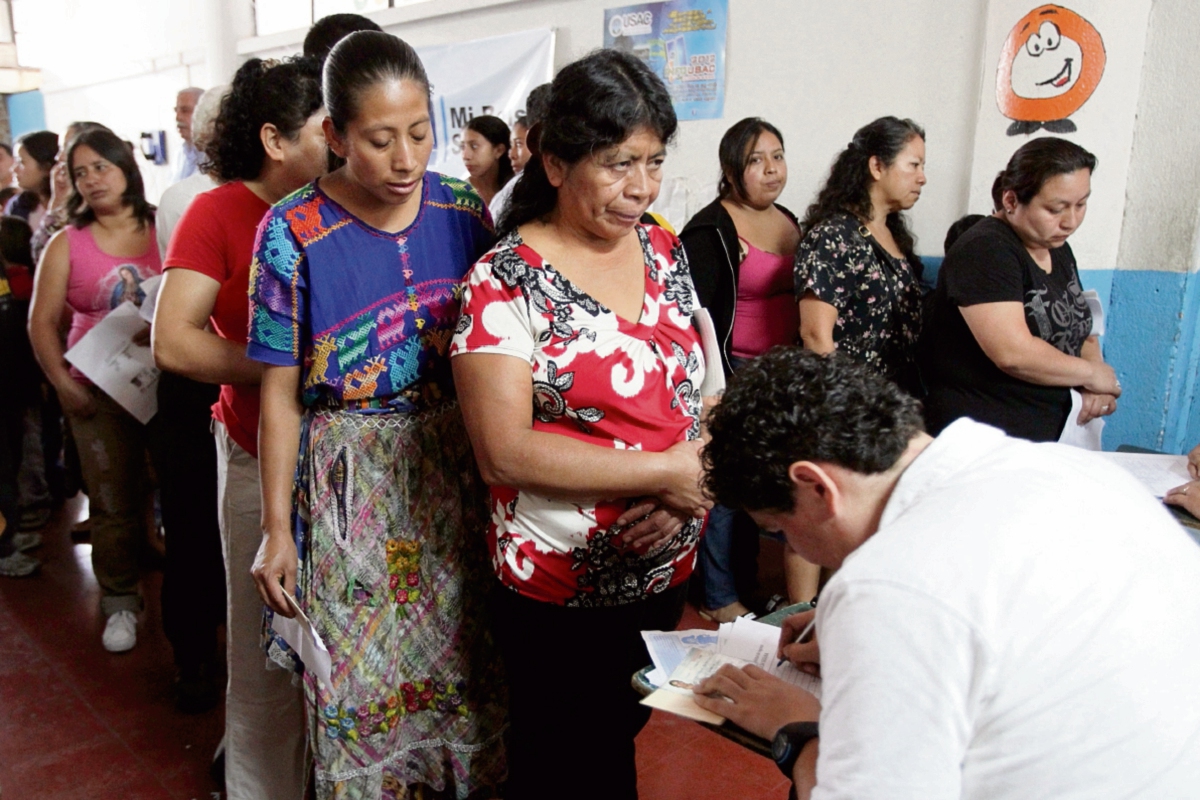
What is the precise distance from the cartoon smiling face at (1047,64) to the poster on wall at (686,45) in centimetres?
131

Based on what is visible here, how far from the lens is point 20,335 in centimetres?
354

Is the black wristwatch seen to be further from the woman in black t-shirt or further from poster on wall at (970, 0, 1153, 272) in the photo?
poster on wall at (970, 0, 1153, 272)

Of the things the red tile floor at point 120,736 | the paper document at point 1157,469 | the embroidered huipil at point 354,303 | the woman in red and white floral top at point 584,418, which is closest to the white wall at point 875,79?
the paper document at point 1157,469

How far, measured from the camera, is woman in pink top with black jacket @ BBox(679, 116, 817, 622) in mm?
2838

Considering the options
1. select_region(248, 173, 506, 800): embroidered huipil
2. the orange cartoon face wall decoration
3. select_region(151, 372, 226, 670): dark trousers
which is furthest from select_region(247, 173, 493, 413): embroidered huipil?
the orange cartoon face wall decoration

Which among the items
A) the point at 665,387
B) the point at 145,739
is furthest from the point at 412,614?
the point at 145,739

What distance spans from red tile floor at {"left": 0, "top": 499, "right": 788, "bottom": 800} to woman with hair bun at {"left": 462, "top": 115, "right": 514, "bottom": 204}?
2006mm

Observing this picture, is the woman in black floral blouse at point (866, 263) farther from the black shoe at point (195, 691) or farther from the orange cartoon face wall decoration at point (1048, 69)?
the black shoe at point (195, 691)

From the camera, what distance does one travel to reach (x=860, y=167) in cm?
270

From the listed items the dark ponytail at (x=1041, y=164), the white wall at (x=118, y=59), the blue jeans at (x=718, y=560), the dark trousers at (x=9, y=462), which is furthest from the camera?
the white wall at (x=118, y=59)

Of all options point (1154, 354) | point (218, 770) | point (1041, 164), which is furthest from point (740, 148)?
point (218, 770)

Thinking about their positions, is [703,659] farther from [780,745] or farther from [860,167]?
[860,167]

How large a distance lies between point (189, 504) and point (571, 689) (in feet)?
4.65

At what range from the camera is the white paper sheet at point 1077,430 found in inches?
93.4
